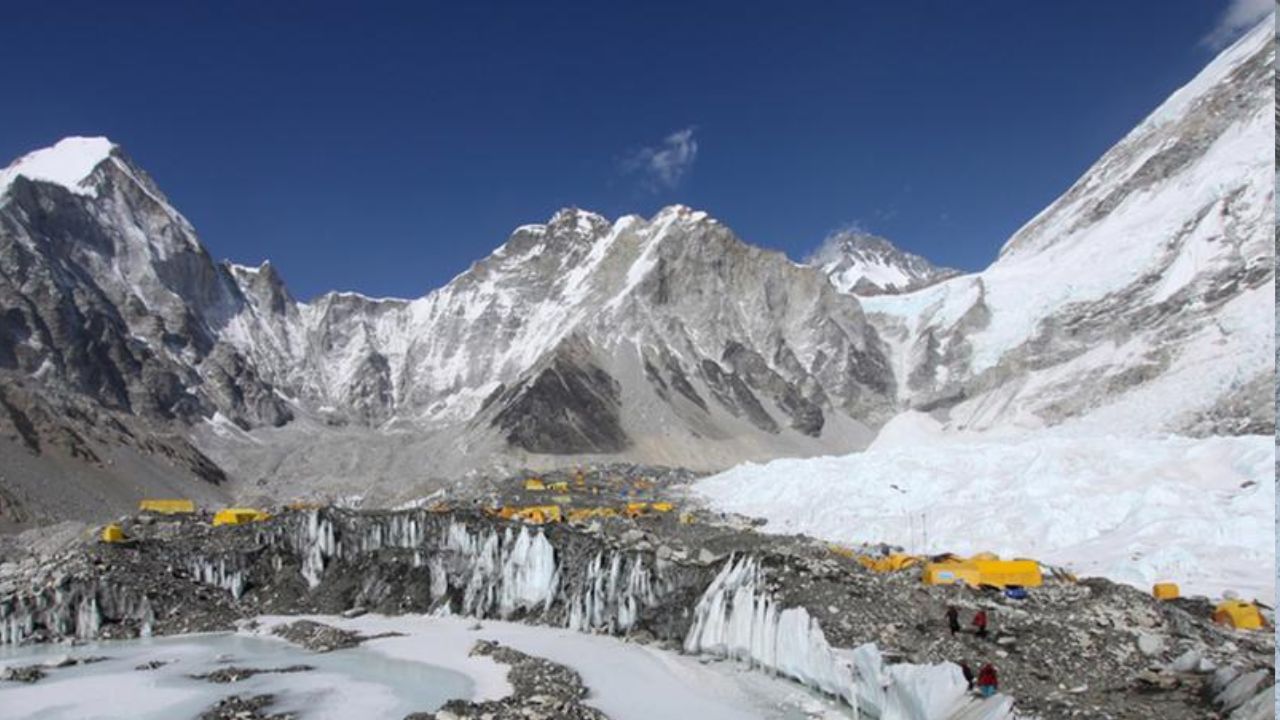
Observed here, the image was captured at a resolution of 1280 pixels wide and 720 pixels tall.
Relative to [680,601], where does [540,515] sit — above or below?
above

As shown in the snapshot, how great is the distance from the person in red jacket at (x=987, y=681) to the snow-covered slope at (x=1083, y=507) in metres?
12.6

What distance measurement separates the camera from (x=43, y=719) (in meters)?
25.9

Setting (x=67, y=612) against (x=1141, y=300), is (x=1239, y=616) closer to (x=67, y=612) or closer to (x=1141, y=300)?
(x=67, y=612)

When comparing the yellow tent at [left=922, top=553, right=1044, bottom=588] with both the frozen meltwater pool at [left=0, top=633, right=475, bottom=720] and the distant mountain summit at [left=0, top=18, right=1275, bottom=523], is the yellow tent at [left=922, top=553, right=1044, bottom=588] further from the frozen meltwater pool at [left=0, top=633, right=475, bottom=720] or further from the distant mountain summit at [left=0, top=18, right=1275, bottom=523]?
the distant mountain summit at [left=0, top=18, right=1275, bottom=523]

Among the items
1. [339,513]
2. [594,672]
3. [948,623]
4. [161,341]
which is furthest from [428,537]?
[161,341]

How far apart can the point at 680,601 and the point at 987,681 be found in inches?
679

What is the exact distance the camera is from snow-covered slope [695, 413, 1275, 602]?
102ft

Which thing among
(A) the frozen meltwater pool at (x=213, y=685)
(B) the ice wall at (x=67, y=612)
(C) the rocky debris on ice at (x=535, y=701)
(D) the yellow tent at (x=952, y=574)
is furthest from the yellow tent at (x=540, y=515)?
(D) the yellow tent at (x=952, y=574)

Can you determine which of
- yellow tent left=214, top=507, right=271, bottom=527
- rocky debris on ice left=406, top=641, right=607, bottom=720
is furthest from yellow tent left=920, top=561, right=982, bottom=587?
yellow tent left=214, top=507, right=271, bottom=527

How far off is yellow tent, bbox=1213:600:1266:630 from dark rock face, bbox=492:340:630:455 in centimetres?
10629

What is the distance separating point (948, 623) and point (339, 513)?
3590cm

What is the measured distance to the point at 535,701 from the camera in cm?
2581

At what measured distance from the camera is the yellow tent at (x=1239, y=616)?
23781 millimetres

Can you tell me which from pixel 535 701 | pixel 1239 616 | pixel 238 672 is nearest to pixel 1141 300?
pixel 1239 616
